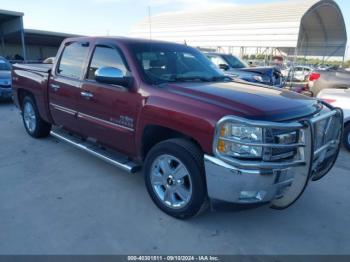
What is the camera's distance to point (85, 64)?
4.17m

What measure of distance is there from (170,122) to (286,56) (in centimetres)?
3908

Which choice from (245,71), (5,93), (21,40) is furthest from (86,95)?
(21,40)

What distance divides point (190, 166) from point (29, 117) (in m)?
4.13

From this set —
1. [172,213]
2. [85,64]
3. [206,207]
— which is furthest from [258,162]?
[85,64]

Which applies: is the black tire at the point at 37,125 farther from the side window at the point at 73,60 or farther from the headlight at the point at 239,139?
the headlight at the point at 239,139

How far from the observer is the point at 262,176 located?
255cm

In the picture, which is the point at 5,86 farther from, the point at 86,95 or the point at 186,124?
the point at 186,124

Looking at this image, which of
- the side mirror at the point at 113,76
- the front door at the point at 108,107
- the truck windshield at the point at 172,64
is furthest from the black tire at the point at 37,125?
the truck windshield at the point at 172,64

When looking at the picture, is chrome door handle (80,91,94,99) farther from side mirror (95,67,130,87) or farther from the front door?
side mirror (95,67,130,87)

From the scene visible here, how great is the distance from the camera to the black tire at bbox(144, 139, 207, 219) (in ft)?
9.30

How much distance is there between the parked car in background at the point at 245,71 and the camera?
9.77m

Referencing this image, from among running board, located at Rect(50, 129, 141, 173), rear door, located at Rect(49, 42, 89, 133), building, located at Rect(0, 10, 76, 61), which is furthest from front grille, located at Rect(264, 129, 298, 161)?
building, located at Rect(0, 10, 76, 61)

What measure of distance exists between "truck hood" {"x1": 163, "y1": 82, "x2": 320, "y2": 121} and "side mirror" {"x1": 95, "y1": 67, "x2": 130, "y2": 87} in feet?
1.53

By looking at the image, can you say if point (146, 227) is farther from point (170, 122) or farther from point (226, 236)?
point (170, 122)
